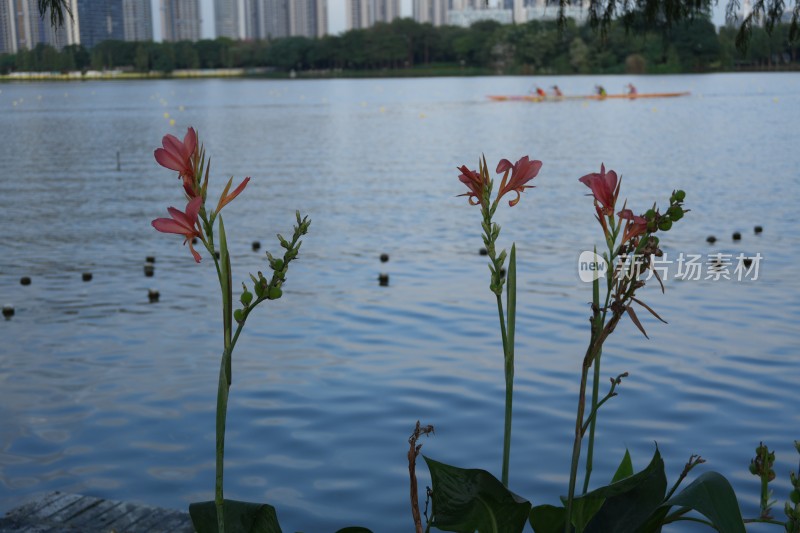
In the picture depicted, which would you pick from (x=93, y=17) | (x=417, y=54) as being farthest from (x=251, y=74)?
(x=93, y=17)

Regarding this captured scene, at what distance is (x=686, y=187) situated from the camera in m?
22.7

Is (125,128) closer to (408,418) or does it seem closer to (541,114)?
(541,114)

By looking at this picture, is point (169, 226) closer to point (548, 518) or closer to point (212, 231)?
point (212, 231)

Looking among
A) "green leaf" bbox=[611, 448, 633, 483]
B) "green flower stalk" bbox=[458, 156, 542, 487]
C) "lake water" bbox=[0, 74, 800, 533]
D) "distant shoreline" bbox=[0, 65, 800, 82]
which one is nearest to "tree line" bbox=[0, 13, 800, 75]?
"distant shoreline" bbox=[0, 65, 800, 82]

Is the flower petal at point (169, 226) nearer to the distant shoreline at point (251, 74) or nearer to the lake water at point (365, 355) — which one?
the lake water at point (365, 355)

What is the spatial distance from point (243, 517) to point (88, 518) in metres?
1.32

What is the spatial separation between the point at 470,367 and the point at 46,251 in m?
9.25

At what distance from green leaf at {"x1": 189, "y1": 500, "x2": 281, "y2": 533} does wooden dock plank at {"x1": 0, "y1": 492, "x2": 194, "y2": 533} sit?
97cm

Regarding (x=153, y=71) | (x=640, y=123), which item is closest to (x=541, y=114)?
(x=640, y=123)

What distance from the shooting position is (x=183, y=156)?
7.39 feet

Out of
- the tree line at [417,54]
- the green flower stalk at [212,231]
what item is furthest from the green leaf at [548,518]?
the tree line at [417,54]

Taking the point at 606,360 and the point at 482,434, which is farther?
the point at 606,360

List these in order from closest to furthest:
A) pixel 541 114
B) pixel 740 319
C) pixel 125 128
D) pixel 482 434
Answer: pixel 482 434 → pixel 740 319 → pixel 125 128 → pixel 541 114

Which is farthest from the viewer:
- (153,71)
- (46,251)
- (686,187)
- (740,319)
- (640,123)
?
(153,71)
